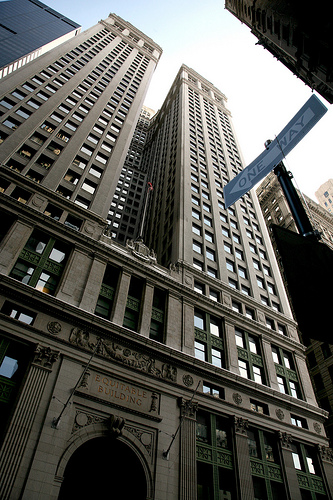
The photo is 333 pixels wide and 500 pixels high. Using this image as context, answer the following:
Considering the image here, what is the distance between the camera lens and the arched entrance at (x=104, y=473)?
20.5 meters

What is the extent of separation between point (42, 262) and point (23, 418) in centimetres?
1148

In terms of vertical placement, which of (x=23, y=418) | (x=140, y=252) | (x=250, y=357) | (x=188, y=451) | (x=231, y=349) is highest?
(x=140, y=252)

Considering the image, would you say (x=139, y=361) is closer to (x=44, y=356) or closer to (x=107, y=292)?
(x=107, y=292)

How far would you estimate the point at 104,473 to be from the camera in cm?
2169

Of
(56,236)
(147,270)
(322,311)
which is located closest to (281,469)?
(147,270)

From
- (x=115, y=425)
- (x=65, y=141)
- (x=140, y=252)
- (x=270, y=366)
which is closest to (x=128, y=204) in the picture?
(x=65, y=141)

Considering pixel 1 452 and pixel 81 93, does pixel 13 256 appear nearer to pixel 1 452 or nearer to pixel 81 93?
pixel 1 452

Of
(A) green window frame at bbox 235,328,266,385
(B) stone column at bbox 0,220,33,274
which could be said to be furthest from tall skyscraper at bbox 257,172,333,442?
(B) stone column at bbox 0,220,33,274

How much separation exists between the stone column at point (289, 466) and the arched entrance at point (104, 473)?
12.3 metres

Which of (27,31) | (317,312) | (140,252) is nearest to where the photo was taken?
(317,312)

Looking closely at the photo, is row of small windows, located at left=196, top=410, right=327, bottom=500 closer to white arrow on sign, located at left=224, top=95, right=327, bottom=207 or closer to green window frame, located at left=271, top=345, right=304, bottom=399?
green window frame, located at left=271, top=345, right=304, bottom=399

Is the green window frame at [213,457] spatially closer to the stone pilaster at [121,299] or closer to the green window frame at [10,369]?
the stone pilaster at [121,299]

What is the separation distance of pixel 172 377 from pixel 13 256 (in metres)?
→ 14.5

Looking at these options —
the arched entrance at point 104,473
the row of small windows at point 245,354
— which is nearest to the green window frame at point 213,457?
the arched entrance at point 104,473
